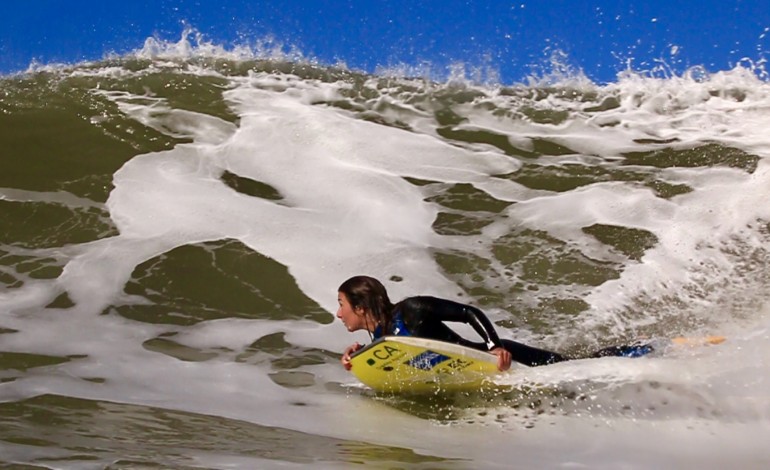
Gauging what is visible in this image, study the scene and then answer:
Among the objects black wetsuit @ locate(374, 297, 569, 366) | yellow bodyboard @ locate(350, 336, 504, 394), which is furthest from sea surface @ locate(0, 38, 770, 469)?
black wetsuit @ locate(374, 297, 569, 366)

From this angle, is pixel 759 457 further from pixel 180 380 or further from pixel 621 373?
pixel 180 380

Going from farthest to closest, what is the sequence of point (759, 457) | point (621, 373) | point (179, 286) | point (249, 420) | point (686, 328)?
point (179, 286) < point (686, 328) < point (621, 373) < point (249, 420) < point (759, 457)

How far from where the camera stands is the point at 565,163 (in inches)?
396

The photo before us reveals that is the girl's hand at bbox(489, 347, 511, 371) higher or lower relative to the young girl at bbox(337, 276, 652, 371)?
lower

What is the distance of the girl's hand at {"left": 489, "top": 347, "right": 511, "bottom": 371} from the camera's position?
464 centimetres

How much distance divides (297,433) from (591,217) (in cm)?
537

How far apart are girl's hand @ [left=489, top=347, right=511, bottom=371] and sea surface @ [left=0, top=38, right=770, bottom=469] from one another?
0.44 ft

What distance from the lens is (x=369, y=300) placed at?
4.97 meters

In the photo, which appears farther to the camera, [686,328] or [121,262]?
[121,262]

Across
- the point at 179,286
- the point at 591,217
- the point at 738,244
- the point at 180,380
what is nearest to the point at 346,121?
the point at 591,217

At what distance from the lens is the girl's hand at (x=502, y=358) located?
15.2 ft

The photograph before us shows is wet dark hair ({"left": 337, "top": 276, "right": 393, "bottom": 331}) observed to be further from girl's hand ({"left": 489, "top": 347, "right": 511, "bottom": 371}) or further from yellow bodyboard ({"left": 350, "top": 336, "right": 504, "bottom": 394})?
girl's hand ({"left": 489, "top": 347, "right": 511, "bottom": 371})

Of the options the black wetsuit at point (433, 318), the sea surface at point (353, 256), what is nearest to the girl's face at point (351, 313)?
the black wetsuit at point (433, 318)

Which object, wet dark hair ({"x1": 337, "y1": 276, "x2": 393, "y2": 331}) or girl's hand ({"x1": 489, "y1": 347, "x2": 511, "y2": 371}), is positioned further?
wet dark hair ({"x1": 337, "y1": 276, "x2": 393, "y2": 331})
